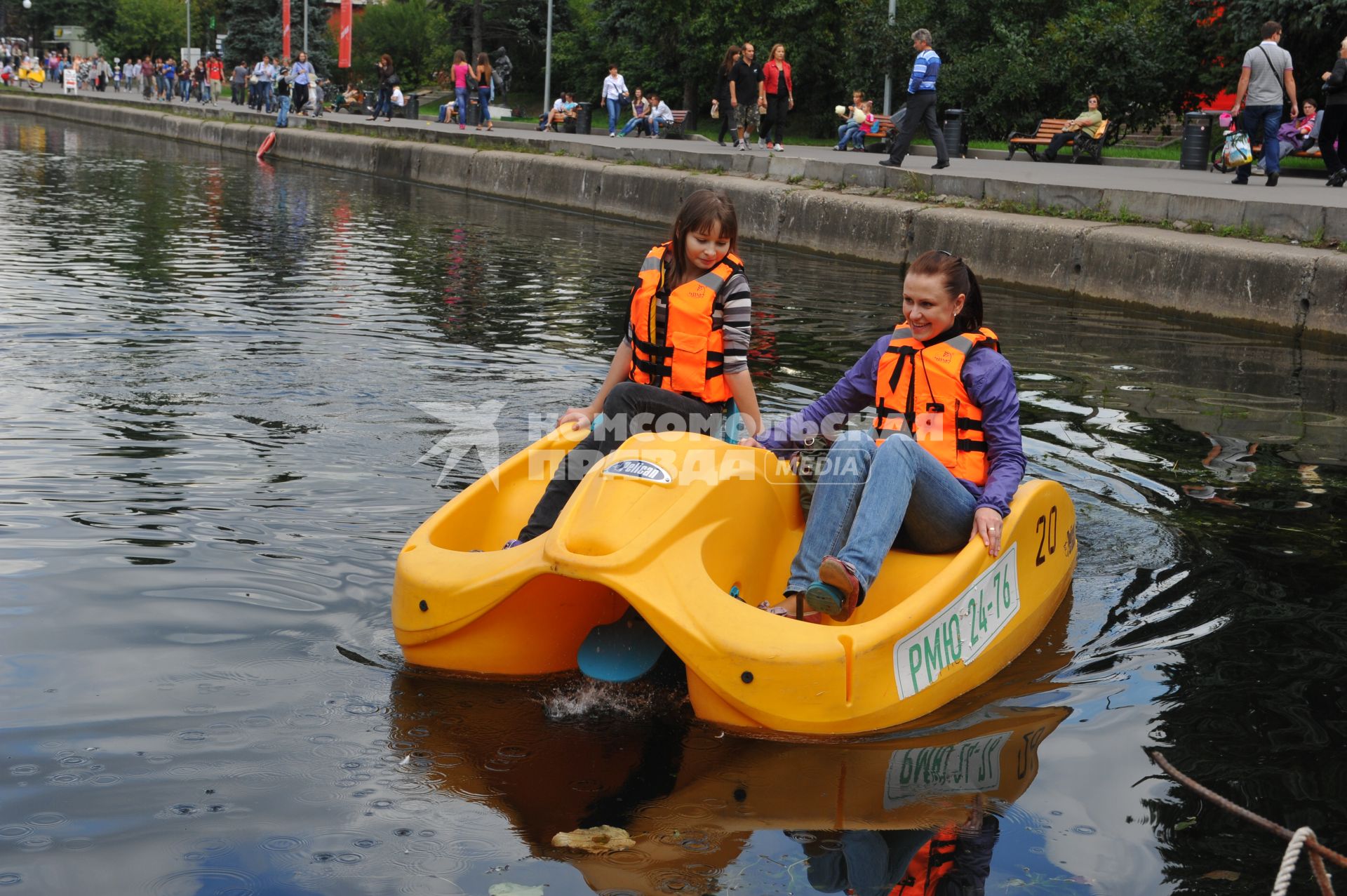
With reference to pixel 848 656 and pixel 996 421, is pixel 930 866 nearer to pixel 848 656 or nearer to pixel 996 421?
pixel 848 656

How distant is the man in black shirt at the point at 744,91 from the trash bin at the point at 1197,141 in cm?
605

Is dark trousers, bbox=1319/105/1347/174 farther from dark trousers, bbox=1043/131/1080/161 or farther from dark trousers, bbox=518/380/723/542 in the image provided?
dark trousers, bbox=518/380/723/542

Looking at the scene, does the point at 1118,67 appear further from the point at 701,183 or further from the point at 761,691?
the point at 761,691

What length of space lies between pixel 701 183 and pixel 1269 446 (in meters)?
10.4

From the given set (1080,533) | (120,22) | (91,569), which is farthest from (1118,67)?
(120,22)

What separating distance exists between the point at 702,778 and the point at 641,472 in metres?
0.90

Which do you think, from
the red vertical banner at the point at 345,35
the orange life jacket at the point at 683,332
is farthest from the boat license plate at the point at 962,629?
the red vertical banner at the point at 345,35

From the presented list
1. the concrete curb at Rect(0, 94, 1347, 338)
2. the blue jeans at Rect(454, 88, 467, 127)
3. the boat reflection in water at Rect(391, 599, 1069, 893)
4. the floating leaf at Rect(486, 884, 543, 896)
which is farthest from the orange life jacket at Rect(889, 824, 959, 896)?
the blue jeans at Rect(454, 88, 467, 127)

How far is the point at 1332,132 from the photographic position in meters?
14.1

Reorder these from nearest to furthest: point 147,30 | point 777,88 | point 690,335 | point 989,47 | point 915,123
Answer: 1. point 690,335
2. point 915,123
3. point 777,88
4. point 989,47
5. point 147,30

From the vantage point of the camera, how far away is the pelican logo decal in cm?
398

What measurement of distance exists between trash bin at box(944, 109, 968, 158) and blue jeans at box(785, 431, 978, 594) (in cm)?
1679

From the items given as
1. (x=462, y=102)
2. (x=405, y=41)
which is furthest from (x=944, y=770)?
(x=405, y=41)

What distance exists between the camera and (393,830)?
10.5 feet
